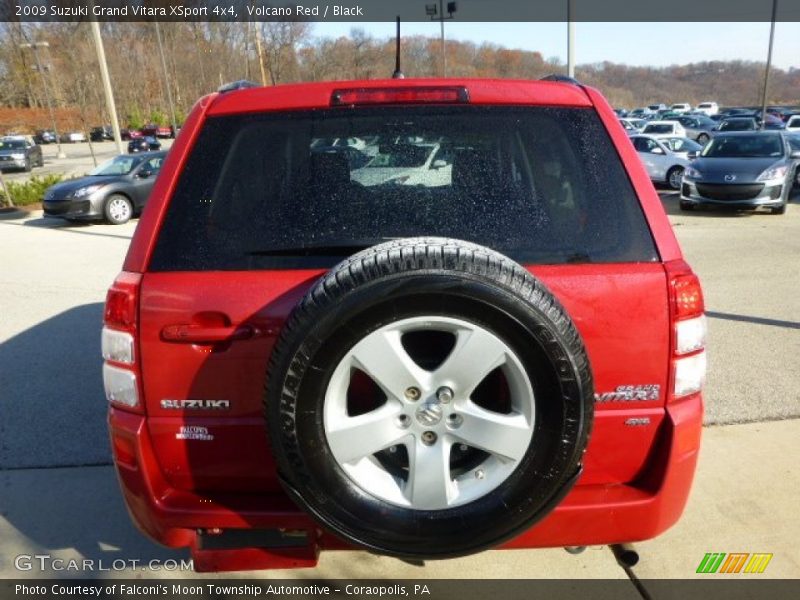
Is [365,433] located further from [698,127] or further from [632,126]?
[698,127]

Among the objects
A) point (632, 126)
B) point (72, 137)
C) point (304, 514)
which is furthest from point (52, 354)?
point (72, 137)

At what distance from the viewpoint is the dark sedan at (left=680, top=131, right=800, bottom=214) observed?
11961 mm

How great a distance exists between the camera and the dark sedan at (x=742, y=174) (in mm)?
11961

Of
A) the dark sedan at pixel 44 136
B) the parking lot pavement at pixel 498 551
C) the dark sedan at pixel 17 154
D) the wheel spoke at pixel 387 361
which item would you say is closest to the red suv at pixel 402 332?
the wheel spoke at pixel 387 361

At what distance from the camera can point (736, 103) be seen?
101m

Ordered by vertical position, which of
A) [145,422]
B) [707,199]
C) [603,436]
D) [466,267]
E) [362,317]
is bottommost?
[707,199]

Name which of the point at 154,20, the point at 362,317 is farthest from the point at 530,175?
the point at 154,20

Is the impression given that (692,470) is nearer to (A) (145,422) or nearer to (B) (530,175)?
(B) (530,175)

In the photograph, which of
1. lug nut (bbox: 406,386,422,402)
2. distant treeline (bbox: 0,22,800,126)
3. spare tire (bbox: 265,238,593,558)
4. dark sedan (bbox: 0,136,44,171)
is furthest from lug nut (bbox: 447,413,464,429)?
dark sedan (bbox: 0,136,44,171)

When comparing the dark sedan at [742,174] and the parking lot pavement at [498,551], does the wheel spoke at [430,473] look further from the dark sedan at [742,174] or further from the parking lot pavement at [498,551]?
the dark sedan at [742,174]

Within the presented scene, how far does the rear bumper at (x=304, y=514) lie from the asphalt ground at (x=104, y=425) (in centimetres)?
68

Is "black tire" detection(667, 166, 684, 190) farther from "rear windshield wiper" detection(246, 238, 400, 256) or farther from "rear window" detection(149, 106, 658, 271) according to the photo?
"rear windshield wiper" detection(246, 238, 400, 256)

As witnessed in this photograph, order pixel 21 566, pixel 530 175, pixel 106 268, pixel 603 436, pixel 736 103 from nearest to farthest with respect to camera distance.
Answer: pixel 603 436 < pixel 530 175 < pixel 21 566 < pixel 106 268 < pixel 736 103

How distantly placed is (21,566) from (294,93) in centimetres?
243
